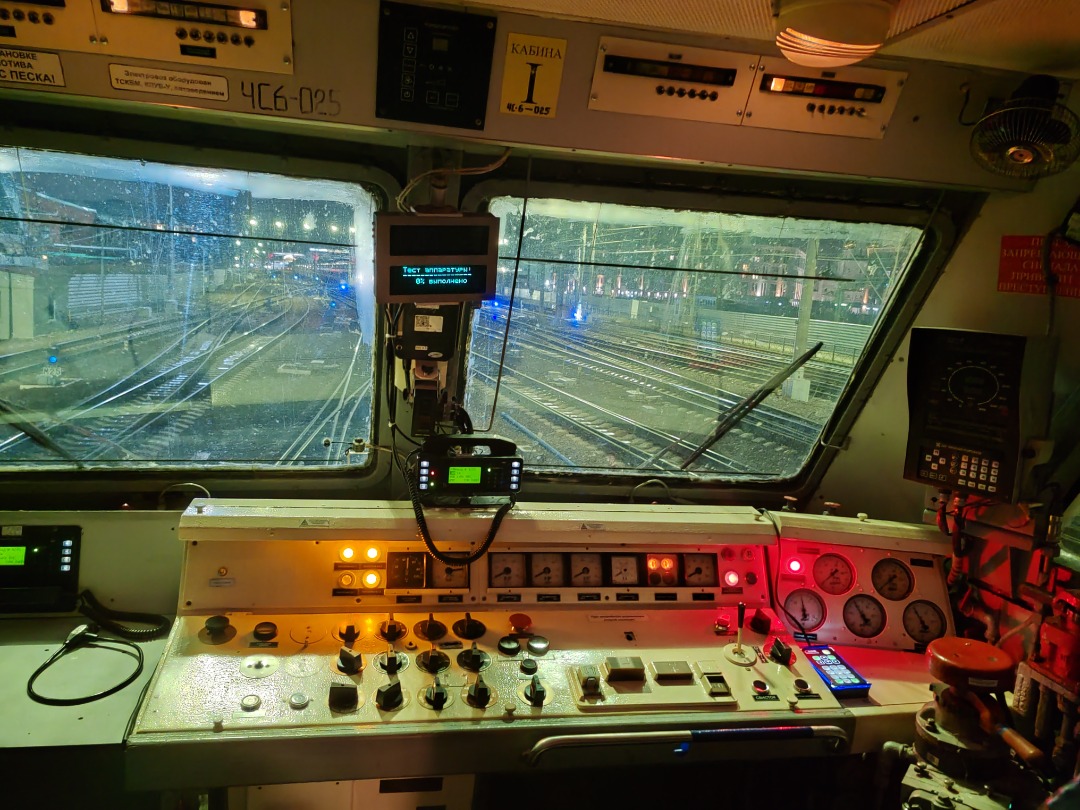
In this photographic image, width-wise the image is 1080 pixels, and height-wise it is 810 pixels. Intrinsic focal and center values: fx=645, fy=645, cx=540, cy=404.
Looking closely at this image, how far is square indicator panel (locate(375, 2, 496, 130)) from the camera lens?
1532 mm

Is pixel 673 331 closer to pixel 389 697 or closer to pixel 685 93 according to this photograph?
pixel 685 93

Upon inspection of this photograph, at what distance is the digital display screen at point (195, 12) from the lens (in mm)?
1442

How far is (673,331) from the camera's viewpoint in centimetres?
241

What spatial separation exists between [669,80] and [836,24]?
46cm

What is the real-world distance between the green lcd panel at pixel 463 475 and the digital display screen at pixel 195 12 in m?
1.24

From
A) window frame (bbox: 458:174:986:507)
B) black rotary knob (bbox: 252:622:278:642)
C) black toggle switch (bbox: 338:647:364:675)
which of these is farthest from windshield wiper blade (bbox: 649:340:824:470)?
black rotary knob (bbox: 252:622:278:642)

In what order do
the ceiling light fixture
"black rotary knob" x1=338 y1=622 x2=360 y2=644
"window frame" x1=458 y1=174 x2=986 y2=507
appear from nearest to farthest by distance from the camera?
the ceiling light fixture → "black rotary knob" x1=338 y1=622 x2=360 y2=644 → "window frame" x1=458 y1=174 x2=986 y2=507

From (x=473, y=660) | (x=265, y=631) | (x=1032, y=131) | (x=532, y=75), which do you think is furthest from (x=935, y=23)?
(x=265, y=631)

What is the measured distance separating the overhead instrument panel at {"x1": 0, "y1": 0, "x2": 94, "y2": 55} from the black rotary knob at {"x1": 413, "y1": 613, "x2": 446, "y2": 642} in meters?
1.64

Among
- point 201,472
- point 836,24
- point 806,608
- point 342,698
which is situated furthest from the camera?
point 201,472

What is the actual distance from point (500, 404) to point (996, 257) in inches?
69.4

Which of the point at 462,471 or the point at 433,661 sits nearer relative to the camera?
the point at 433,661

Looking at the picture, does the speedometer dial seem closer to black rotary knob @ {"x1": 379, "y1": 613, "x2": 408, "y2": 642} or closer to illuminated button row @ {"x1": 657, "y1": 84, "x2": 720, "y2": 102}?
black rotary knob @ {"x1": 379, "y1": 613, "x2": 408, "y2": 642}

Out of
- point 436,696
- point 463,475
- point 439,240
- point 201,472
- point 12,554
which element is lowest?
point 436,696
